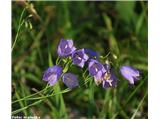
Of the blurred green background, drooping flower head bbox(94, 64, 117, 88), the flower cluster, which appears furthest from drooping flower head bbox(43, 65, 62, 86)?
the blurred green background

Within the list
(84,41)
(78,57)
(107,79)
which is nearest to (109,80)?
(107,79)

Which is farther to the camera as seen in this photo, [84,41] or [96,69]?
[84,41]

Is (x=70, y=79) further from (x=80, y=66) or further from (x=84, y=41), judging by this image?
(x=84, y=41)

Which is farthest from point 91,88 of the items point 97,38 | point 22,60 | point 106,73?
point 97,38

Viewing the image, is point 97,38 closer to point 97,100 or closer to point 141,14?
point 141,14

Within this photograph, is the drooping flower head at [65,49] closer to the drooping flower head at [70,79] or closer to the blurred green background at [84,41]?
the drooping flower head at [70,79]

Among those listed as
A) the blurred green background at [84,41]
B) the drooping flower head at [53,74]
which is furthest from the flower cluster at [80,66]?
the blurred green background at [84,41]

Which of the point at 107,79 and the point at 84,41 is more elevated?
the point at 84,41
